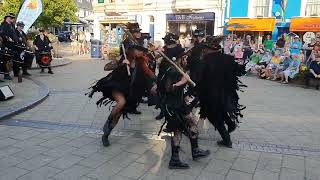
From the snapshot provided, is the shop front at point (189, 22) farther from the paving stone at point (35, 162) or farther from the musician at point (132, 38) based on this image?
the paving stone at point (35, 162)

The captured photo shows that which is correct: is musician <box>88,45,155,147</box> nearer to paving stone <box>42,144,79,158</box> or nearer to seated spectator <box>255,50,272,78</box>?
paving stone <box>42,144,79,158</box>

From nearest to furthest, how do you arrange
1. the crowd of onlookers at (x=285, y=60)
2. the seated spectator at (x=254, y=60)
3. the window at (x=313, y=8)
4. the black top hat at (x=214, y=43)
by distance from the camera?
the black top hat at (x=214, y=43) < the crowd of onlookers at (x=285, y=60) < the seated spectator at (x=254, y=60) < the window at (x=313, y=8)

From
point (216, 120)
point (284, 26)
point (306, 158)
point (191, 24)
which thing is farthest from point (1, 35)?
point (191, 24)

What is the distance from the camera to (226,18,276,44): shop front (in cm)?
2130

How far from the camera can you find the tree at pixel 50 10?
103 ft

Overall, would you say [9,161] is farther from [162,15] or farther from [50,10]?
[50,10]

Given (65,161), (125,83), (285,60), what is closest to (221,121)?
(125,83)

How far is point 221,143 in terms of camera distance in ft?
18.2

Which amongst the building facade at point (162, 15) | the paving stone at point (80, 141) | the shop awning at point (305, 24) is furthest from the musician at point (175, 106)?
the building facade at point (162, 15)

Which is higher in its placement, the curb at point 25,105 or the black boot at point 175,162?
the curb at point 25,105

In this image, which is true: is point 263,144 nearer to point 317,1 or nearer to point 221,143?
point 221,143

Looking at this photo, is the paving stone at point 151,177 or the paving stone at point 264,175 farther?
the paving stone at point 264,175

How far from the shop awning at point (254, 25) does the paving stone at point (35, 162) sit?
17.7m

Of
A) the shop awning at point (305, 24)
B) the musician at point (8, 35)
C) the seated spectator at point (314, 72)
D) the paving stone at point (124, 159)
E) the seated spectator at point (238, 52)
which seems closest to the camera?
the paving stone at point (124, 159)
